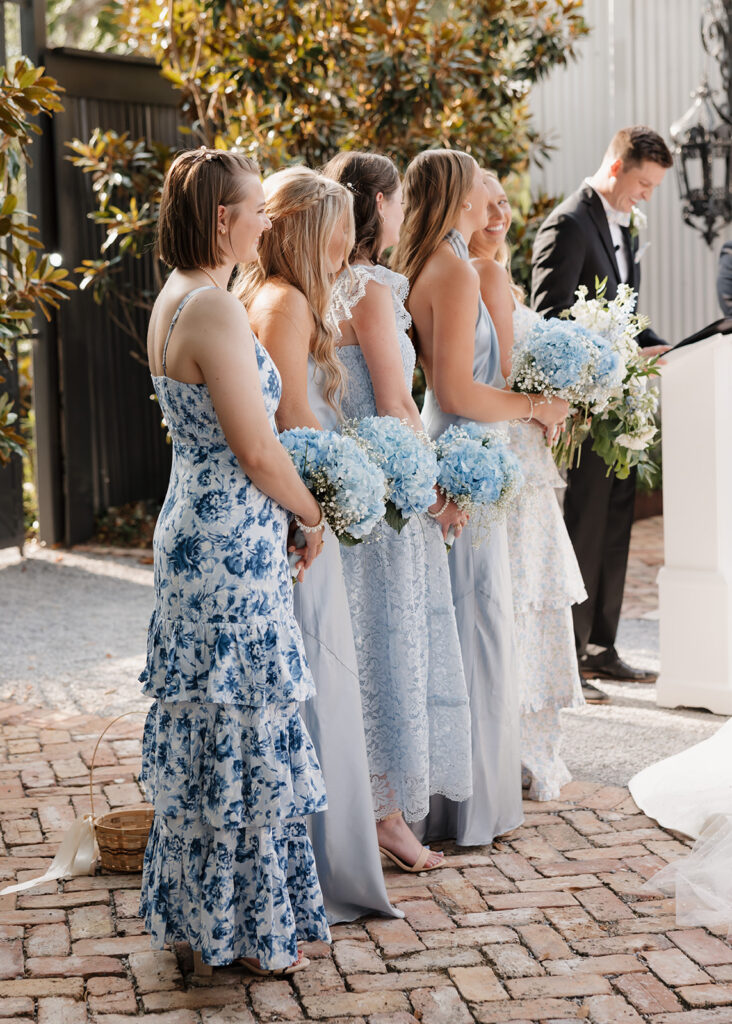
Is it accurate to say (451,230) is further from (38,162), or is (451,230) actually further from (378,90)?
(38,162)

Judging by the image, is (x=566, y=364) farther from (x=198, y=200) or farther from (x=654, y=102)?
(x=654, y=102)

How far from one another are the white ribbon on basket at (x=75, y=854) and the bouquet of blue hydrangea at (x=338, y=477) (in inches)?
53.9

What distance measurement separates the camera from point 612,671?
228 inches

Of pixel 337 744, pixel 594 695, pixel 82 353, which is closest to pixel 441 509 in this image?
pixel 337 744

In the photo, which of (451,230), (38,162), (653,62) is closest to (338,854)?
(451,230)

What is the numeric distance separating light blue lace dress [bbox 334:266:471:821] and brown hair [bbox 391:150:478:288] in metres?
0.38

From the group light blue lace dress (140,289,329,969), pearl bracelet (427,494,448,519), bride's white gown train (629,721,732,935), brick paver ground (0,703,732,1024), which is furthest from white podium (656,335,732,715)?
light blue lace dress (140,289,329,969)

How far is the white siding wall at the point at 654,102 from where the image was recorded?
11.1 m

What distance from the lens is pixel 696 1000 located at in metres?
2.86

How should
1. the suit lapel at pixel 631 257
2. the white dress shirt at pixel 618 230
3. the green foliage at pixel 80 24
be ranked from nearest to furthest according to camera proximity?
the white dress shirt at pixel 618 230 → the suit lapel at pixel 631 257 → the green foliage at pixel 80 24

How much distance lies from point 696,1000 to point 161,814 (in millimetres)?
1332

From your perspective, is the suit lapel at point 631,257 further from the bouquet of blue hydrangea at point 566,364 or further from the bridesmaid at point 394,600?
the bridesmaid at point 394,600

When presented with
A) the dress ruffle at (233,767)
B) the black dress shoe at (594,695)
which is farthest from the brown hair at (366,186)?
the black dress shoe at (594,695)

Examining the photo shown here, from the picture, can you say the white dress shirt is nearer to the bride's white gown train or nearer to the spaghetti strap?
the bride's white gown train
